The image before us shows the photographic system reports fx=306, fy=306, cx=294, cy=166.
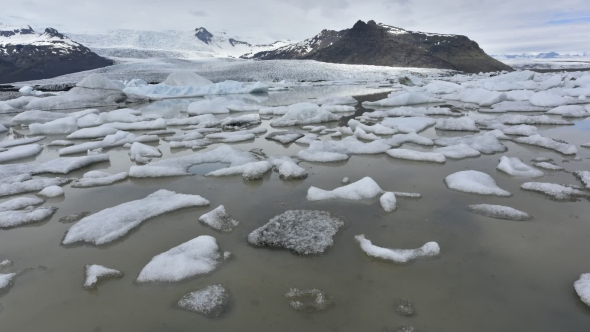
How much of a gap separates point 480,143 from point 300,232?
10.0ft

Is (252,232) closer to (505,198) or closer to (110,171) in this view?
(505,198)

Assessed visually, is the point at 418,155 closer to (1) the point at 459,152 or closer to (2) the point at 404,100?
(1) the point at 459,152

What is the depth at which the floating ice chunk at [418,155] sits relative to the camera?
3.25 m

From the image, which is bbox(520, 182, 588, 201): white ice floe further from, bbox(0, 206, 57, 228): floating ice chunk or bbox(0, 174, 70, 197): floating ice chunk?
bbox(0, 174, 70, 197): floating ice chunk

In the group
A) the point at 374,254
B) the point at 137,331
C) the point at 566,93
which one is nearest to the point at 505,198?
the point at 374,254

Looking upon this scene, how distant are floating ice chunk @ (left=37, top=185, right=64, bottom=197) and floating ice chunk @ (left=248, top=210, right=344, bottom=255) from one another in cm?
191

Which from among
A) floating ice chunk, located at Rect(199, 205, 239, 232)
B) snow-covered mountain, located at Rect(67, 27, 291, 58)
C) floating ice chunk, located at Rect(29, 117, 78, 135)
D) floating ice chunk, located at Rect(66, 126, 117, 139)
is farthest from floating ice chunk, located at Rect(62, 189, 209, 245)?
snow-covered mountain, located at Rect(67, 27, 291, 58)

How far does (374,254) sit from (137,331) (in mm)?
1158

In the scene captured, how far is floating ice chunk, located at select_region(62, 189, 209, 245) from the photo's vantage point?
1.91m

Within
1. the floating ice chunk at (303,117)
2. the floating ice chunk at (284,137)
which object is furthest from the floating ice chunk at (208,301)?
the floating ice chunk at (303,117)

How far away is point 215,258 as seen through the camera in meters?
1.67

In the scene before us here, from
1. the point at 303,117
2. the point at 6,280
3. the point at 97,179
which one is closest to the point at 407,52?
the point at 303,117

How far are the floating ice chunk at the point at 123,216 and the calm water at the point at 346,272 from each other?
0.24 feet

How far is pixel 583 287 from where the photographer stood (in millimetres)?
1357
